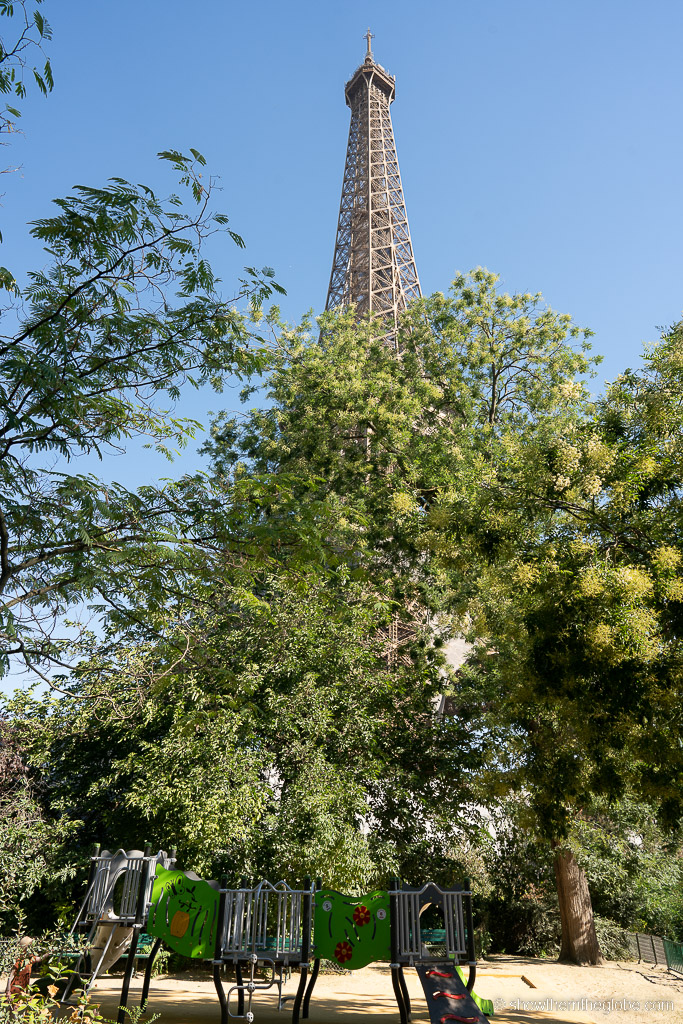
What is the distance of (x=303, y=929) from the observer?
7641 millimetres

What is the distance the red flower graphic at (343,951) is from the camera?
7602mm

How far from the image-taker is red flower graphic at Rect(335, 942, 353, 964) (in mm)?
7602

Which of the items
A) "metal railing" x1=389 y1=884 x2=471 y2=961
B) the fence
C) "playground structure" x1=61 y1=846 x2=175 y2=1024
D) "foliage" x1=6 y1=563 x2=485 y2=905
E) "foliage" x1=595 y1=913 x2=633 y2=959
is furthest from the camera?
"foliage" x1=595 y1=913 x2=633 y2=959

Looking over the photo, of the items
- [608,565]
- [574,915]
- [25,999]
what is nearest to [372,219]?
[574,915]

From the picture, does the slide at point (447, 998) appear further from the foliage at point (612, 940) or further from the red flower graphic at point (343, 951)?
the foliage at point (612, 940)

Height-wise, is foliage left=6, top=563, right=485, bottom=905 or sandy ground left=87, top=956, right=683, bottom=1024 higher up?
foliage left=6, top=563, right=485, bottom=905

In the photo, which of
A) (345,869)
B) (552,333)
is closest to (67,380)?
(345,869)

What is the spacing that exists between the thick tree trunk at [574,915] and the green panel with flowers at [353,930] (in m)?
7.75

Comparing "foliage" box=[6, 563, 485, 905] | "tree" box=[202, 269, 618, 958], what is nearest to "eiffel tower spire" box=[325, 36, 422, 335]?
"tree" box=[202, 269, 618, 958]

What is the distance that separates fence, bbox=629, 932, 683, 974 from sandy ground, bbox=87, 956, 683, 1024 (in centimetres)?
37

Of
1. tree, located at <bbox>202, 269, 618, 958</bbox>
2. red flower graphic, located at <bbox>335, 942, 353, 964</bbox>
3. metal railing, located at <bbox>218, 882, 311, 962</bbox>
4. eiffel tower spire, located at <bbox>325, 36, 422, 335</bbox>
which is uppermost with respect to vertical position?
eiffel tower spire, located at <bbox>325, 36, 422, 335</bbox>

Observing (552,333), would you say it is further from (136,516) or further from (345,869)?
(136,516)

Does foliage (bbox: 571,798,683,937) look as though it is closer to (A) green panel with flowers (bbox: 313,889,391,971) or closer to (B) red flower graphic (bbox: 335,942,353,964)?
(A) green panel with flowers (bbox: 313,889,391,971)

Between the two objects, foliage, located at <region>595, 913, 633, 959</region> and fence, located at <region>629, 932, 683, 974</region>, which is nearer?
fence, located at <region>629, 932, 683, 974</region>
